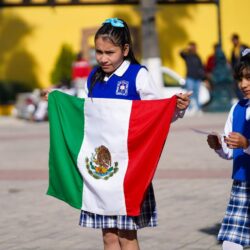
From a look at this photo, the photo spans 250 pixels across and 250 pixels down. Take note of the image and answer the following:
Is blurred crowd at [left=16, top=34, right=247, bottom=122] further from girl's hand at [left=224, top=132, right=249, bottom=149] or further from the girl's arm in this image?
girl's hand at [left=224, top=132, right=249, bottom=149]

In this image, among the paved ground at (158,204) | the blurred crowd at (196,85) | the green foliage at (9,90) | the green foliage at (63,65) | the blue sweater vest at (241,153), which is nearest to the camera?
the blue sweater vest at (241,153)

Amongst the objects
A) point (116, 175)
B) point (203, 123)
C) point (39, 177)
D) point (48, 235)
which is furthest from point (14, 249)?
point (203, 123)

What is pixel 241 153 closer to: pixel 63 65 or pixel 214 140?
pixel 214 140

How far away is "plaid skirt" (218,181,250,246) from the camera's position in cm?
621

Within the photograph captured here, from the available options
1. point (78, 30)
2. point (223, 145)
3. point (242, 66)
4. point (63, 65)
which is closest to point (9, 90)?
point (63, 65)

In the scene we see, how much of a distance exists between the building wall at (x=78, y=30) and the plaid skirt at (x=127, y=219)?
2269 cm

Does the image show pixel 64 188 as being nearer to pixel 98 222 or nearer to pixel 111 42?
pixel 98 222

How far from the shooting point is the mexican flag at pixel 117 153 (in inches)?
224

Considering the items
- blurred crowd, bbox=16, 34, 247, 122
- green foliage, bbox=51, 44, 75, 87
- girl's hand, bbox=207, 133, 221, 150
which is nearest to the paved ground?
girl's hand, bbox=207, 133, 221, 150

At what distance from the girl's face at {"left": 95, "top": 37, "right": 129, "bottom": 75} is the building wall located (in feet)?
74.3

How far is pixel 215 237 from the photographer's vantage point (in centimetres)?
785

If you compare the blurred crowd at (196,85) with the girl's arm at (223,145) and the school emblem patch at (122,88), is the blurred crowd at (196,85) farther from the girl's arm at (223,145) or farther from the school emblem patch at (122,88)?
the school emblem patch at (122,88)

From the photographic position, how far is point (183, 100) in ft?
18.8

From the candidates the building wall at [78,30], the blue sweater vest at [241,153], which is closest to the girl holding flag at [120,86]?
the blue sweater vest at [241,153]
